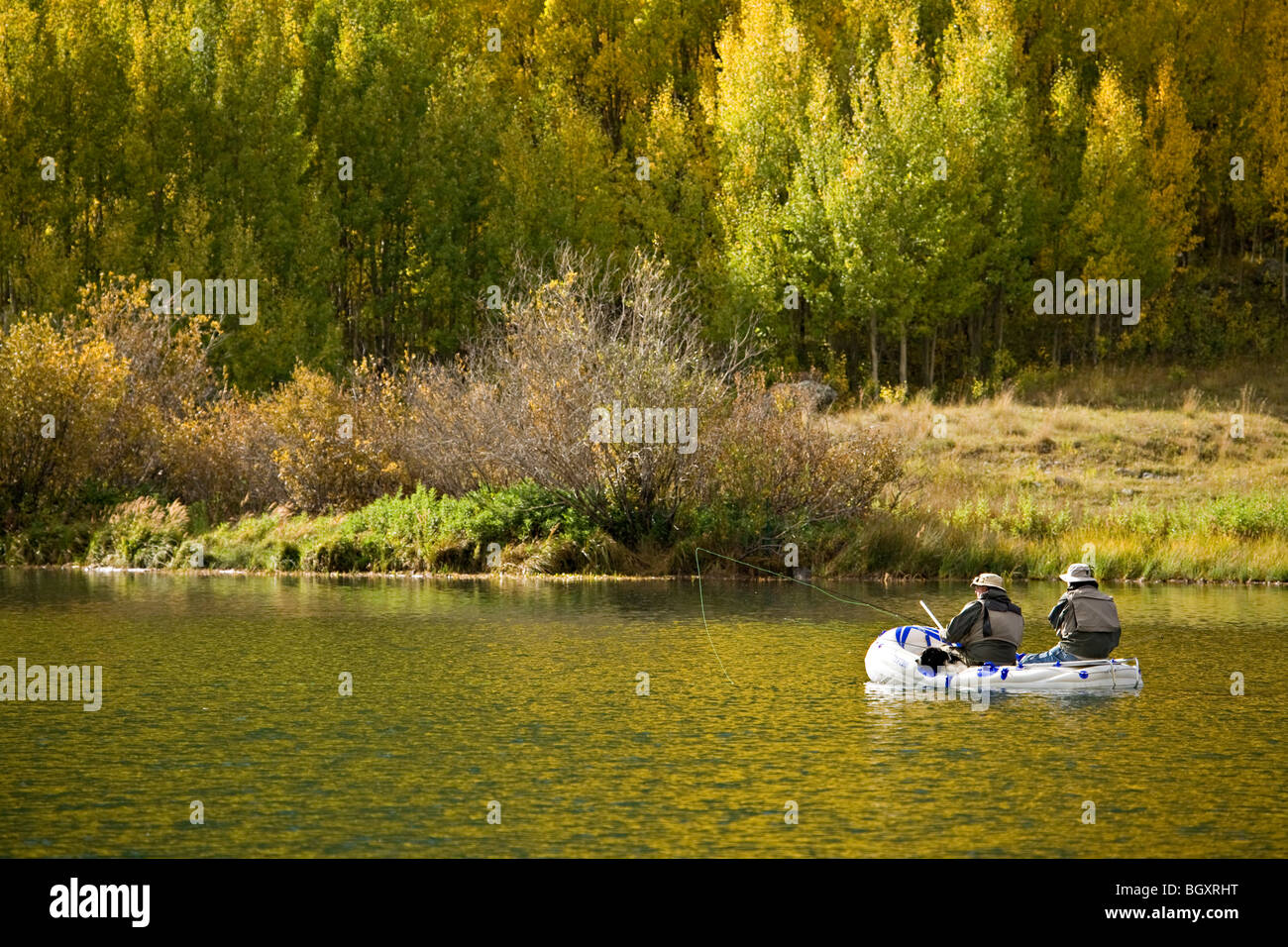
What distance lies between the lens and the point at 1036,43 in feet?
196

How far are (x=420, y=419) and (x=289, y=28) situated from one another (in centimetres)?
2331

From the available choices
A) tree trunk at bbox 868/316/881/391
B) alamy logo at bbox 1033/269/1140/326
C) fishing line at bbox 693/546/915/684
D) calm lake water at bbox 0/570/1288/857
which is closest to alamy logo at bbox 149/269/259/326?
tree trunk at bbox 868/316/881/391

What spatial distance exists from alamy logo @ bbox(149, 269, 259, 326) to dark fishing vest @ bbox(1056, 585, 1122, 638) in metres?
32.7

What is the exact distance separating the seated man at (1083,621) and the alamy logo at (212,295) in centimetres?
3261

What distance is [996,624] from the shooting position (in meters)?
19.1

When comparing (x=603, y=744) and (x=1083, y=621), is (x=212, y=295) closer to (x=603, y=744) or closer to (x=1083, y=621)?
(x=1083, y=621)

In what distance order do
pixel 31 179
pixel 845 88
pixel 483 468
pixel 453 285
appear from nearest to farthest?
1. pixel 483 468
2. pixel 31 179
3. pixel 453 285
4. pixel 845 88

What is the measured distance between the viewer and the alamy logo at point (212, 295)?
46094 millimetres

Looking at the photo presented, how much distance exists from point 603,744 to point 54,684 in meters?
7.54

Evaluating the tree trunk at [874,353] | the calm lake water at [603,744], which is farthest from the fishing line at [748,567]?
the tree trunk at [874,353]

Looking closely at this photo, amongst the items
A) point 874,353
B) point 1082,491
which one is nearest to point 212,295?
point 874,353
